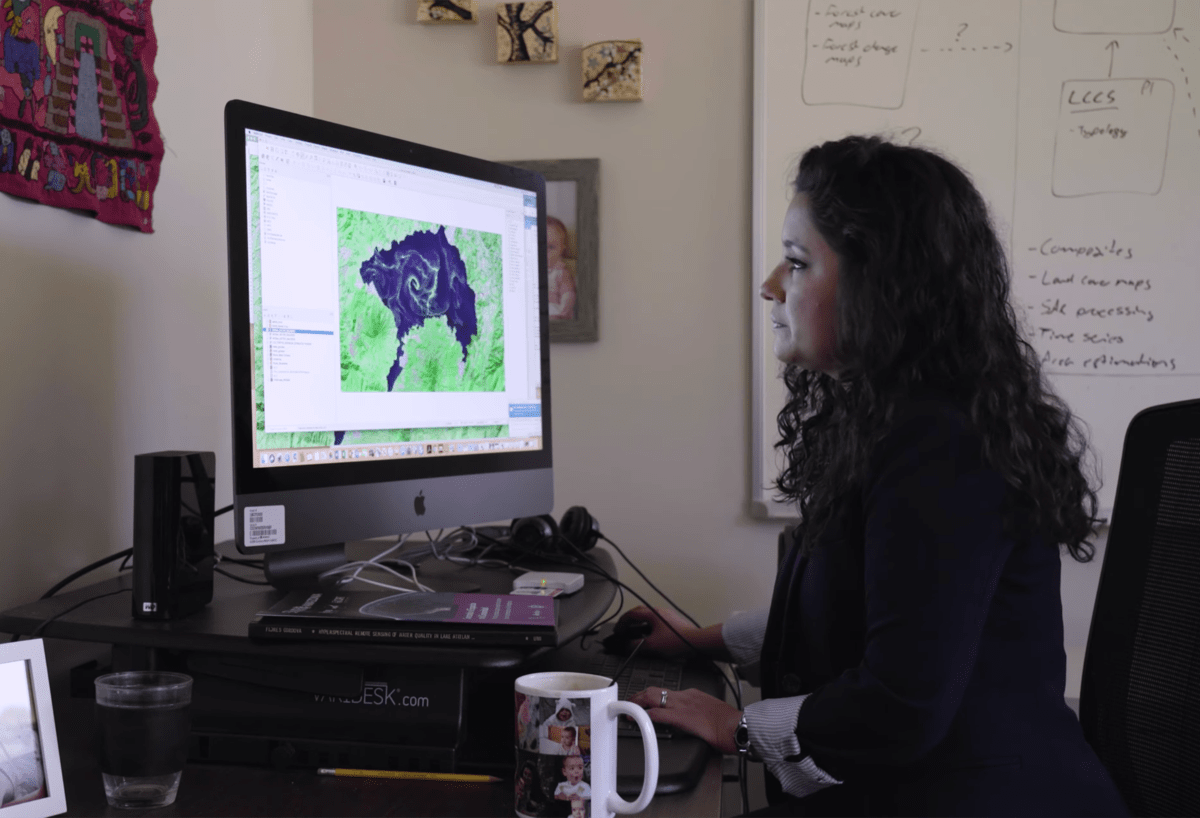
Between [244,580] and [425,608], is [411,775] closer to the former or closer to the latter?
[425,608]

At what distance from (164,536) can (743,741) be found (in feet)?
1.90

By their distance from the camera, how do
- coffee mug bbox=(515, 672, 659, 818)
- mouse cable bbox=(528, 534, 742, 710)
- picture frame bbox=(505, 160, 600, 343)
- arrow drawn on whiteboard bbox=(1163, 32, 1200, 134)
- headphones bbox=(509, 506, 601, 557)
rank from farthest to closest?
picture frame bbox=(505, 160, 600, 343)
arrow drawn on whiteboard bbox=(1163, 32, 1200, 134)
headphones bbox=(509, 506, 601, 557)
mouse cable bbox=(528, 534, 742, 710)
coffee mug bbox=(515, 672, 659, 818)

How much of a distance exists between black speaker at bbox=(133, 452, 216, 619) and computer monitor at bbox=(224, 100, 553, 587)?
0.05 meters

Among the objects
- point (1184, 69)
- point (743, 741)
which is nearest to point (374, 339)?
point (743, 741)

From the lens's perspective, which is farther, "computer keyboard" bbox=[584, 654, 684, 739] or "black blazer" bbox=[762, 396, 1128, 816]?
"computer keyboard" bbox=[584, 654, 684, 739]

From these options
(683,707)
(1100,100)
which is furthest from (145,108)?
(1100,100)

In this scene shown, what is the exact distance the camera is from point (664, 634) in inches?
47.2

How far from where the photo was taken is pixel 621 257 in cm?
190

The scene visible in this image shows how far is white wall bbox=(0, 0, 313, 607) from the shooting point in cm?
107

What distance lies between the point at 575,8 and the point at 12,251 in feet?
3.99

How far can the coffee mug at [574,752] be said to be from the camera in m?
0.69

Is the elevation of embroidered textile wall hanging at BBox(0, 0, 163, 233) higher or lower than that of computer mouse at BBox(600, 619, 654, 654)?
higher

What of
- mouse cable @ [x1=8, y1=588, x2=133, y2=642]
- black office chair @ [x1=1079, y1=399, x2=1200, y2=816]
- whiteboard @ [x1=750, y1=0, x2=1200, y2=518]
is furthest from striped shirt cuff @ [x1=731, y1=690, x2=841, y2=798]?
whiteboard @ [x1=750, y1=0, x2=1200, y2=518]

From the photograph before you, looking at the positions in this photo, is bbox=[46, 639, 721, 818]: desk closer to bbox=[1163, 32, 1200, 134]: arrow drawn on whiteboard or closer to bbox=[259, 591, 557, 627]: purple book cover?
bbox=[259, 591, 557, 627]: purple book cover
